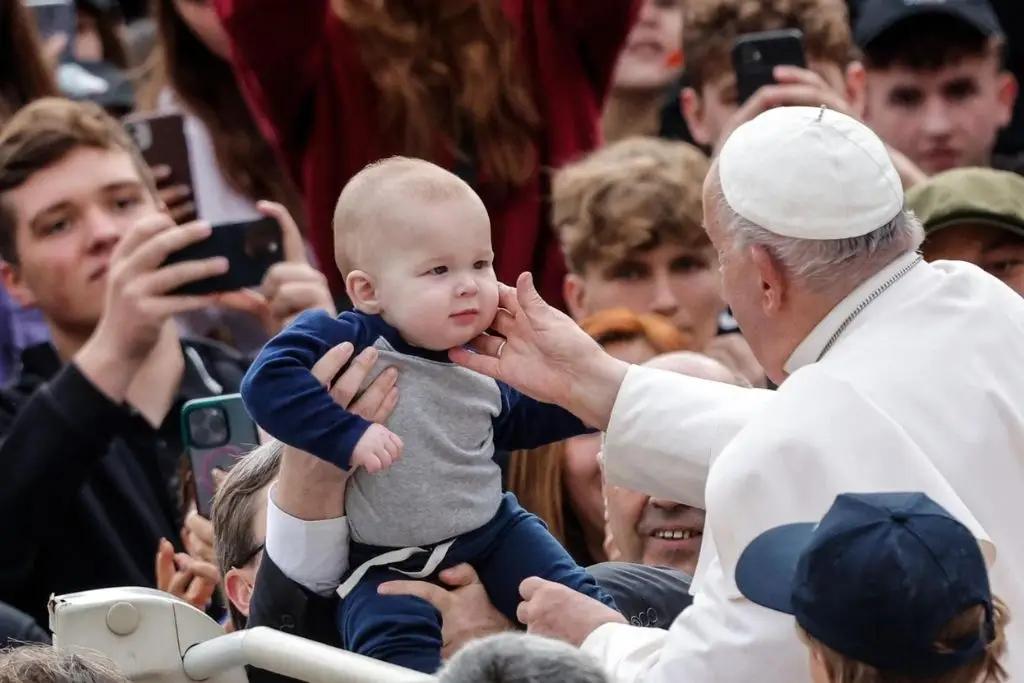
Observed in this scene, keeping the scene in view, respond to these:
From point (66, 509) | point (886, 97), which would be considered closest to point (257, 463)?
point (66, 509)

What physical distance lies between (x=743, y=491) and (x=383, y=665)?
2.01 ft

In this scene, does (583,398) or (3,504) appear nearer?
(583,398)

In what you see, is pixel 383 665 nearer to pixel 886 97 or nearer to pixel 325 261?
pixel 325 261

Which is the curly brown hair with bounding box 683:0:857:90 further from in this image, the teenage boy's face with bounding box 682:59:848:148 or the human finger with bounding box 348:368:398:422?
the human finger with bounding box 348:368:398:422

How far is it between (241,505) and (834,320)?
1.30 meters

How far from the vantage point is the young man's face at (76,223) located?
518 cm

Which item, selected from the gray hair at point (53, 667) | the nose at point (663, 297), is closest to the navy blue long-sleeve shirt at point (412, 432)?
the gray hair at point (53, 667)

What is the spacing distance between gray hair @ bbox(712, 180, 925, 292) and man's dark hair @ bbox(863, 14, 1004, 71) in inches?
111

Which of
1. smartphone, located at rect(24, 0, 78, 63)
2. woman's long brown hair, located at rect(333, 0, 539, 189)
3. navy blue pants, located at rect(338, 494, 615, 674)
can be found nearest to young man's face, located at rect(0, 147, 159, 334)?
woman's long brown hair, located at rect(333, 0, 539, 189)

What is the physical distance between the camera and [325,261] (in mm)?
5449

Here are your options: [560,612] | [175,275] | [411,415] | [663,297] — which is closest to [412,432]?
[411,415]

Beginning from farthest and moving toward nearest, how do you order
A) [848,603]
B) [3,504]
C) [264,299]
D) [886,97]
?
[886,97] < [264,299] < [3,504] < [848,603]

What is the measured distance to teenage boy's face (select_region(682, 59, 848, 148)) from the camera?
575 centimetres

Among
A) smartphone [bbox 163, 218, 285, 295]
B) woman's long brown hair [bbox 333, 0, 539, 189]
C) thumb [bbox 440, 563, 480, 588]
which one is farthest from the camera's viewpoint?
woman's long brown hair [bbox 333, 0, 539, 189]
